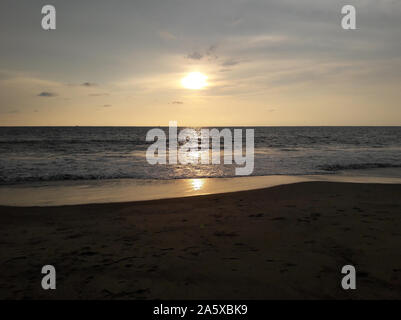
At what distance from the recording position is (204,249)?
5375mm

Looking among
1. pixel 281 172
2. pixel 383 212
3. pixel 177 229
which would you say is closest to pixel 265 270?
pixel 177 229

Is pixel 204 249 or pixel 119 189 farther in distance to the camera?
pixel 119 189

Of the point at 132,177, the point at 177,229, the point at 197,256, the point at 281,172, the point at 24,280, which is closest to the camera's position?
the point at 24,280

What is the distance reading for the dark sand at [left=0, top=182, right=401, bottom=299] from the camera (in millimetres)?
4078

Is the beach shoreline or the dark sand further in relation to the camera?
the beach shoreline

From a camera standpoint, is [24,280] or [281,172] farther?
[281,172]

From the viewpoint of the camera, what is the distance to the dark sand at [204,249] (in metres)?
4.08

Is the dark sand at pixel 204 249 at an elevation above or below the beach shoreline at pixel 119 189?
below

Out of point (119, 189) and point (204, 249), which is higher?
point (119, 189)

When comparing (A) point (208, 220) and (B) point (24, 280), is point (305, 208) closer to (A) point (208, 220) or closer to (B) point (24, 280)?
(A) point (208, 220)

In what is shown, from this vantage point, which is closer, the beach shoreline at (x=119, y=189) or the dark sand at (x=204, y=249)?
the dark sand at (x=204, y=249)

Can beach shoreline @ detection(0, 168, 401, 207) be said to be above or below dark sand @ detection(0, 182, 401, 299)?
above

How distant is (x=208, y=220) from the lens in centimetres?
725
